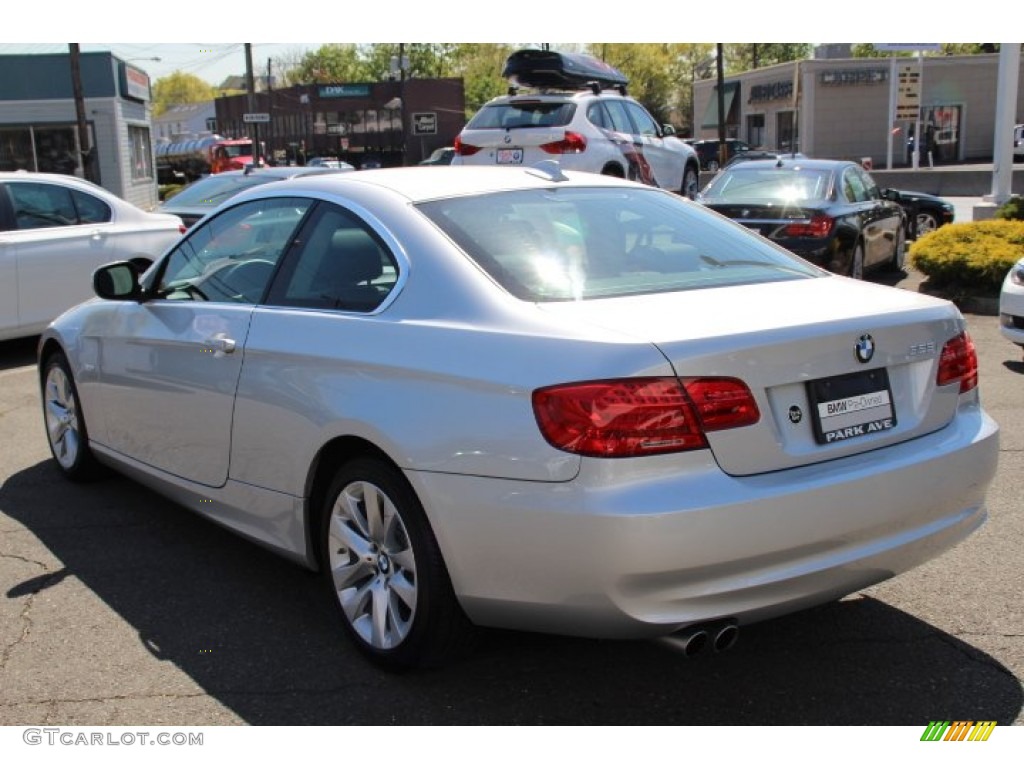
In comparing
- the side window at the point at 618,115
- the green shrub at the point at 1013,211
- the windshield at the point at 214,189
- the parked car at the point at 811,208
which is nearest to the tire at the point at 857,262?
the parked car at the point at 811,208

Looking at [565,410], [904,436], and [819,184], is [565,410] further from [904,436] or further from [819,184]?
[819,184]

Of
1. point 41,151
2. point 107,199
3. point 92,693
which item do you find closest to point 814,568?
point 92,693

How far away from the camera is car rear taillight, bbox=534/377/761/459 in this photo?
286 centimetres

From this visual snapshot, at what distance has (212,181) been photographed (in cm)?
1287

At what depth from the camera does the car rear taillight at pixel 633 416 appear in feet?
Answer: 9.39

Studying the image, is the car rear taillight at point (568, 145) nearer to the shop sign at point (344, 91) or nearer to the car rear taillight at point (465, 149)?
the car rear taillight at point (465, 149)

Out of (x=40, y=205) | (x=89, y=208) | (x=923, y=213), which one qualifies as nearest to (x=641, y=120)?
(x=923, y=213)

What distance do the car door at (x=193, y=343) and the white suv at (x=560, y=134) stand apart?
8.45 m

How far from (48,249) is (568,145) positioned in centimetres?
610

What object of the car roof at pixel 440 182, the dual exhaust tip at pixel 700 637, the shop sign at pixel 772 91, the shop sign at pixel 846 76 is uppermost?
the shop sign at pixel 846 76

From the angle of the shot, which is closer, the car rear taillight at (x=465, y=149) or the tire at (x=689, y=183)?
the car rear taillight at (x=465, y=149)

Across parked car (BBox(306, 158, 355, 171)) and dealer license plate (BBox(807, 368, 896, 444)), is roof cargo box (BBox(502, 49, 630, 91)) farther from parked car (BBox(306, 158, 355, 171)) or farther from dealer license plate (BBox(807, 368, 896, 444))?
dealer license plate (BBox(807, 368, 896, 444))

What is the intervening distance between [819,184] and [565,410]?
9308 millimetres
